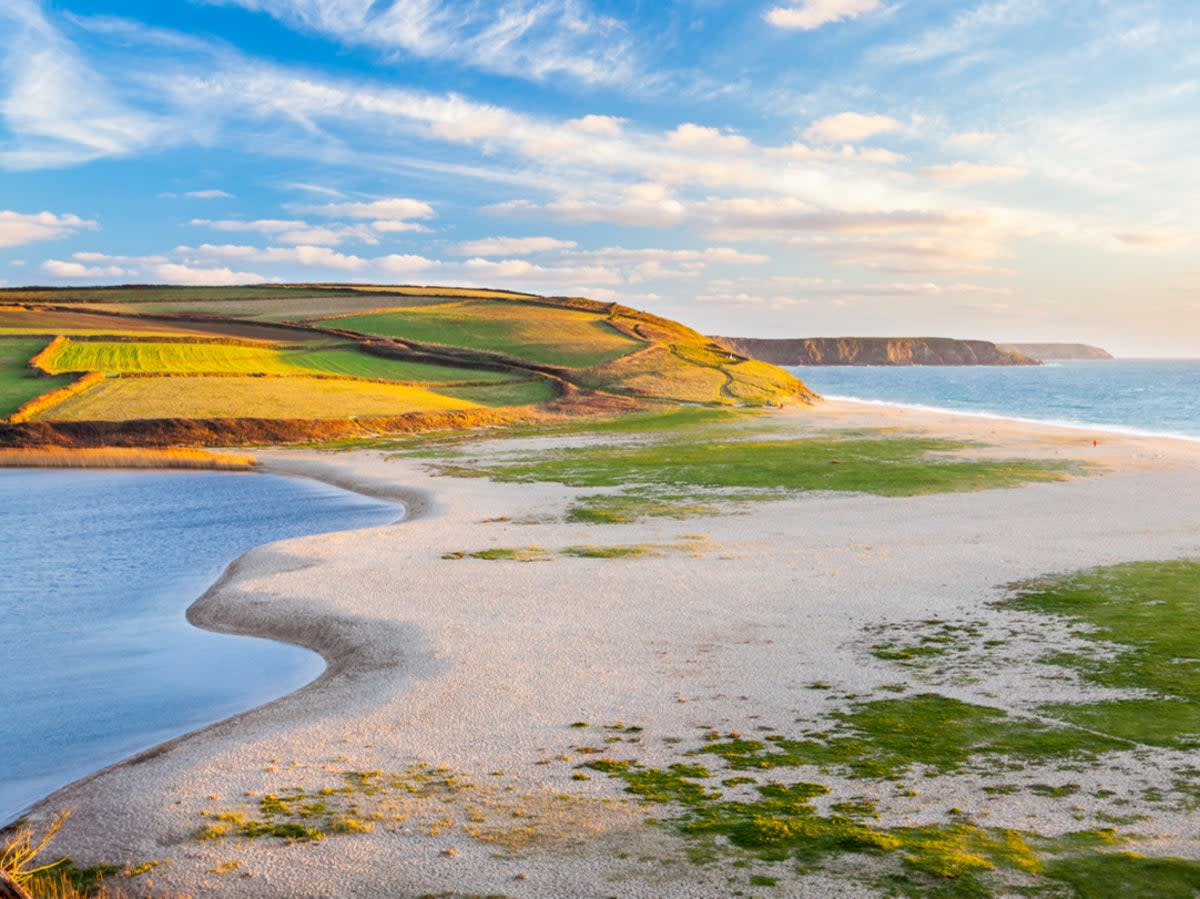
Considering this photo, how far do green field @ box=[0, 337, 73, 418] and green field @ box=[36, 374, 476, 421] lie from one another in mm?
2769

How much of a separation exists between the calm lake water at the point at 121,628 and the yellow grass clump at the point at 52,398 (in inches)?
898

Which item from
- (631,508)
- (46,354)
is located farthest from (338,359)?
(631,508)

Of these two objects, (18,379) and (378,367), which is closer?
(18,379)

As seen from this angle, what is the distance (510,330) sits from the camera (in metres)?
129

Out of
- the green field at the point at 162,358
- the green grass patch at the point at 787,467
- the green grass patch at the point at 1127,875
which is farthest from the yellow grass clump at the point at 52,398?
the green grass patch at the point at 1127,875

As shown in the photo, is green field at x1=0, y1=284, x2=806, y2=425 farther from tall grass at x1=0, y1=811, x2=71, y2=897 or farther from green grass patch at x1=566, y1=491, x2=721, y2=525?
tall grass at x1=0, y1=811, x2=71, y2=897

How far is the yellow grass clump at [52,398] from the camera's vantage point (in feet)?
224

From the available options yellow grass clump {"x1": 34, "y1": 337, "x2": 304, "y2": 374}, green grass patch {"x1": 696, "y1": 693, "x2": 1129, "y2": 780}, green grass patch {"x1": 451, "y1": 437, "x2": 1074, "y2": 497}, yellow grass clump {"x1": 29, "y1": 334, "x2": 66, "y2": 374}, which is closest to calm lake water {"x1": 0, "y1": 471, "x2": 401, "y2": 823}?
green grass patch {"x1": 696, "y1": 693, "x2": 1129, "y2": 780}

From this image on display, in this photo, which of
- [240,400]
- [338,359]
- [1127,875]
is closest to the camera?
[1127,875]

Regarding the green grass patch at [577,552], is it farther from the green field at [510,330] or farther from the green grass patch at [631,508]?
the green field at [510,330]

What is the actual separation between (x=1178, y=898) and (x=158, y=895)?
11188 millimetres

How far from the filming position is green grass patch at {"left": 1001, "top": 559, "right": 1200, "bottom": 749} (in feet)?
50.8

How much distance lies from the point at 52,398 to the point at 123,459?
1532 cm

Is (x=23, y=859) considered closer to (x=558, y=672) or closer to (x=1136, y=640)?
(x=558, y=672)
